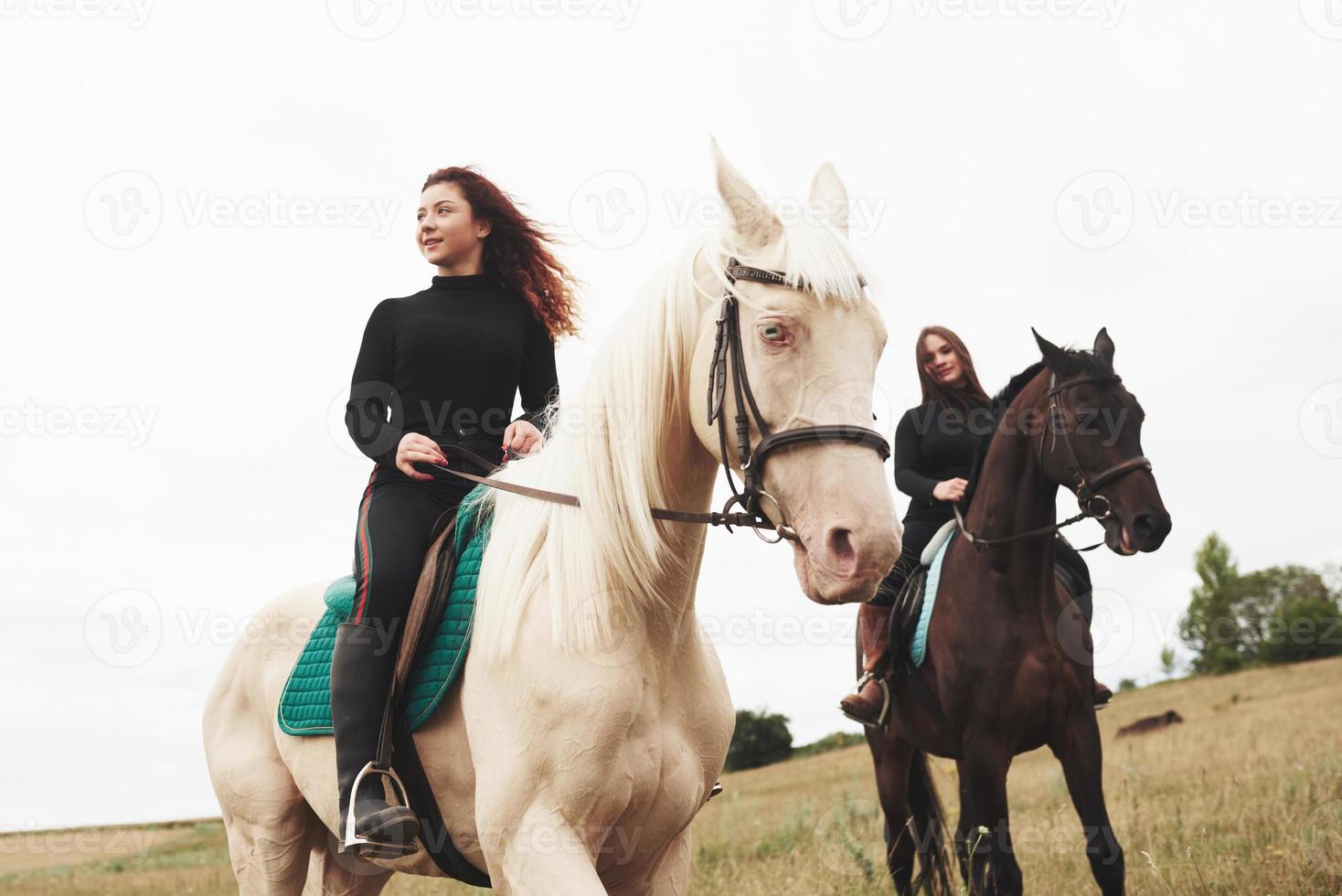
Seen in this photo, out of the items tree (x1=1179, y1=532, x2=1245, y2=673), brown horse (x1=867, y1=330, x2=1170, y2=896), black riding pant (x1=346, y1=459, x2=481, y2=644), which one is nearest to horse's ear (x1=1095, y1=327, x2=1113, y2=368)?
brown horse (x1=867, y1=330, x2=1170, y2=896)

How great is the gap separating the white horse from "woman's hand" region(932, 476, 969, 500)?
3596 mm

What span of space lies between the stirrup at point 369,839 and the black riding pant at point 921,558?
3852 mm

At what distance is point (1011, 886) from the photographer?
587 centimetres

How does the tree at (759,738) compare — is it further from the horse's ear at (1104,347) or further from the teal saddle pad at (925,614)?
the horse's ear at (1104,347)

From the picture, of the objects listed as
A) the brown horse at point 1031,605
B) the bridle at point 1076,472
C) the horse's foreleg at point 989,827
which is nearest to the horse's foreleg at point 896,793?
the brown horse at point 1031,605

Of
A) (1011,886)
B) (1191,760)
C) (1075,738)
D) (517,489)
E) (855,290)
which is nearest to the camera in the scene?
(855,290)

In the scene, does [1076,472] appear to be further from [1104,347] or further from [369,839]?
[369,839]

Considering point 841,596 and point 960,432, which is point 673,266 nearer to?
point 841,596

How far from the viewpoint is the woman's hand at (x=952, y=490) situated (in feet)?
23.0

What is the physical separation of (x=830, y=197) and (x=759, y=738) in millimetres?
22605

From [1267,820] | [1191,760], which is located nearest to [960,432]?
[1267,820]

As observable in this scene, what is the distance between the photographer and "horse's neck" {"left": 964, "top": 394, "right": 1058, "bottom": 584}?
6.59 m

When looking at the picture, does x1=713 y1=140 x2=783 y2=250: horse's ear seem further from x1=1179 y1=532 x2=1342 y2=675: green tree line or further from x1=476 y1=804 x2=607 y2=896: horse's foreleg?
x1=1179 y1=532 x2=1342 y2=675: green tree line

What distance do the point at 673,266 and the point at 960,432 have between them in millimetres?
4817
